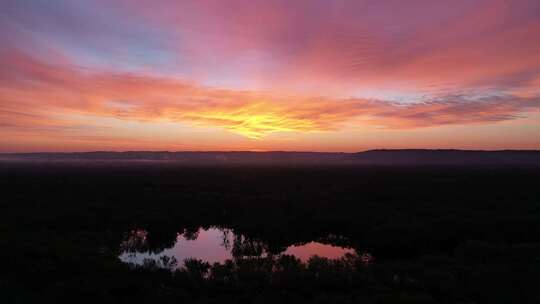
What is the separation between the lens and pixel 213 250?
1816 centimetres

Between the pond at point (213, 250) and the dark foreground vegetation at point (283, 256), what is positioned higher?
the dark foreground vegetation at point (283, 256)

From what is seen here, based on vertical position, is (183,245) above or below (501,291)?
below

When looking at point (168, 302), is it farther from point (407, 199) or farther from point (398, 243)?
point (407, 199)

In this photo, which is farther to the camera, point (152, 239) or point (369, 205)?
point (369, 205)

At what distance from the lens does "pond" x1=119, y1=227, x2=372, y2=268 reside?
53.9 ft

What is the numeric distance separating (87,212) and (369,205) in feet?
72.3

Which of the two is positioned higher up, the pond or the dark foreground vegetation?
the dark foreground vegetation

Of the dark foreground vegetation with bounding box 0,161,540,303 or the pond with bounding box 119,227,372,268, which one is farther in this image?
the pond with bounding box 119,227,372,268

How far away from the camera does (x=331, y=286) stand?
10.9 metres

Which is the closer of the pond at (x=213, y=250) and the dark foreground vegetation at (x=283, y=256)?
the dark foreground vegetation at (x=283, y=256)

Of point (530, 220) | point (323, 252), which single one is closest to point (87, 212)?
point (323, 252)

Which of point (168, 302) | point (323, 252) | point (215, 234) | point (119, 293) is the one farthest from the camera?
point (215, 234)

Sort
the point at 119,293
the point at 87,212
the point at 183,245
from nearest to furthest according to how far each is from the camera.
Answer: the point at 119,293 → the point at 183,245 → the point at 87,212

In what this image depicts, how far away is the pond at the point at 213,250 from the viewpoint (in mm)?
16422
